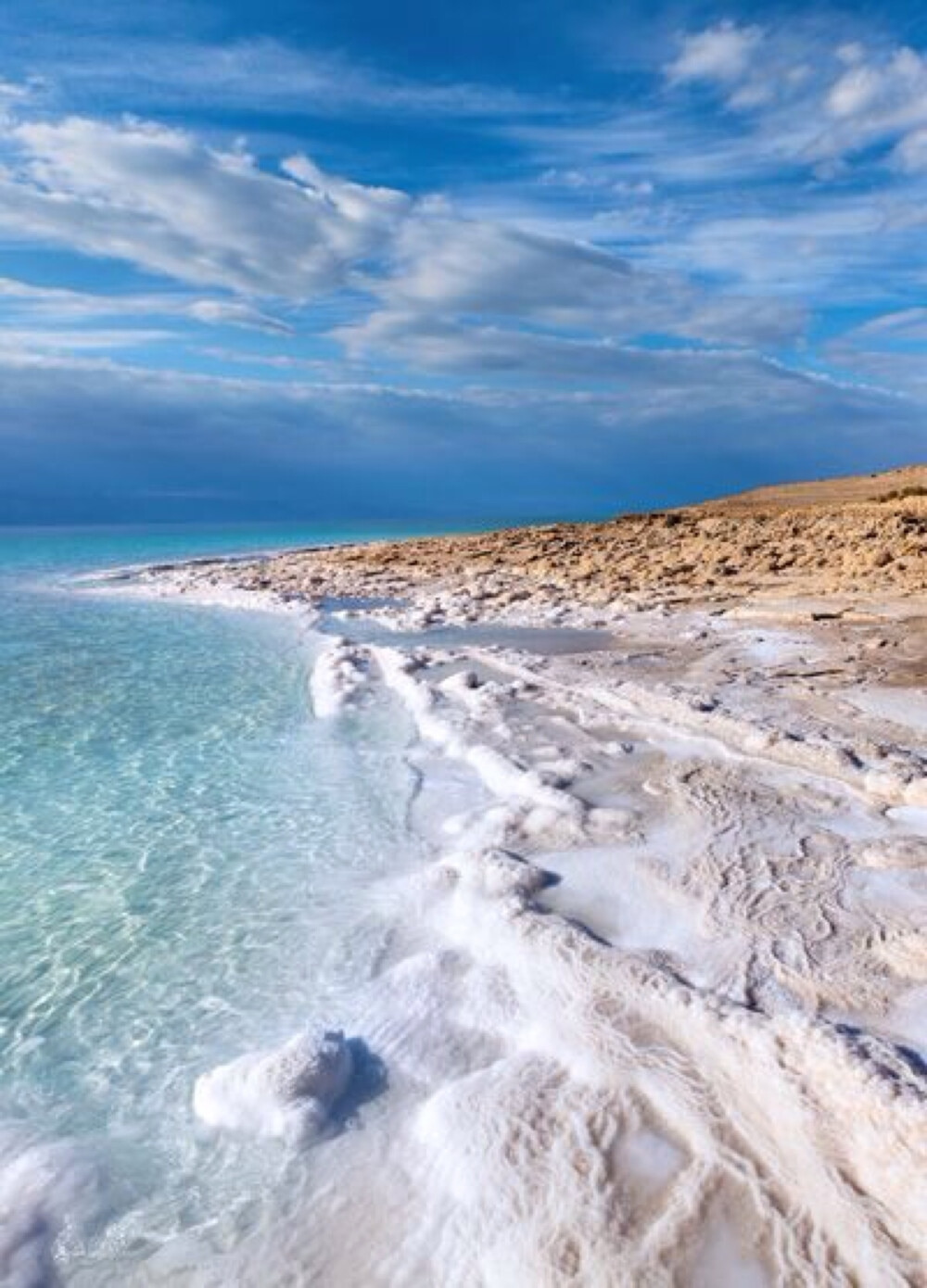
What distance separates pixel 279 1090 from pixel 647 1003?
1.41 meters

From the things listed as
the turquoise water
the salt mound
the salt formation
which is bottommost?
the salt formation

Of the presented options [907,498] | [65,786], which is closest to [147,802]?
[65,786]

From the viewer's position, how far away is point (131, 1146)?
2854 mm

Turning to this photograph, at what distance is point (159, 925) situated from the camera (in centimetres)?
436

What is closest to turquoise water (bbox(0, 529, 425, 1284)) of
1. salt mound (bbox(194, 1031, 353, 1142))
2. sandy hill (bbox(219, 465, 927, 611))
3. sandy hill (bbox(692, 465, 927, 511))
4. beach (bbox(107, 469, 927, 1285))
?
salt mound (bbox(194, 1031, 353, 1142))

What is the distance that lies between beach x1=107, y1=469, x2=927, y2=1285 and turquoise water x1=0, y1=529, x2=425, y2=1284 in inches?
9.6

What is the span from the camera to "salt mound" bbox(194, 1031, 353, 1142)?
9.52ft

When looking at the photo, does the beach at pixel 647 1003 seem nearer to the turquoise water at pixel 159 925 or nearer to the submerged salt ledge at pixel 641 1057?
the submerged salt ledge at pixel 641 1057

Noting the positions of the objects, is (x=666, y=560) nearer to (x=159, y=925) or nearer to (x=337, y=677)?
(x=337, y=677)

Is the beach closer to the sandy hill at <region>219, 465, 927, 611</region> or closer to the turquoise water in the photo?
the turquoise water

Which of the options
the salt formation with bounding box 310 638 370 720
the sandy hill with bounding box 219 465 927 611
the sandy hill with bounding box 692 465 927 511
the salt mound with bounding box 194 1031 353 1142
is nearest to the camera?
the salt mound with bounding box 194 1031 353 1142

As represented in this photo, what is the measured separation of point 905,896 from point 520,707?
4385 millimetres

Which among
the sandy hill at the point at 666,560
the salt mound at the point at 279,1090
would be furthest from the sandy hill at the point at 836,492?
the salt mound at the point at 279,1090

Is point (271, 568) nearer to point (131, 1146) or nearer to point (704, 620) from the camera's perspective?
point (704, 620)
